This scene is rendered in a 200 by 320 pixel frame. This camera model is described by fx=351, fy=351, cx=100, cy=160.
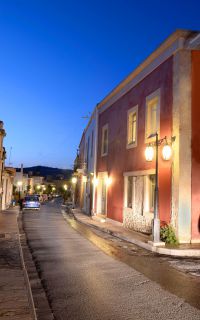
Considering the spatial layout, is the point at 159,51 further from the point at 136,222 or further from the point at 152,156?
the point at 136,222

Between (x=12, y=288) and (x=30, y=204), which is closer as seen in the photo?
(x=12, y=288)

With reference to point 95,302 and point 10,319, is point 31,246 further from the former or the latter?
point 10,319

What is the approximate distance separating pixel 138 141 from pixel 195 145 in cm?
427

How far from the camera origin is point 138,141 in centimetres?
1630

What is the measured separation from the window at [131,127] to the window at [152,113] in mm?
1627

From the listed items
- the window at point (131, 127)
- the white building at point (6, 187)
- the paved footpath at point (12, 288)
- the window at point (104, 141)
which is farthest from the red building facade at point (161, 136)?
the white building at point (6, 187)

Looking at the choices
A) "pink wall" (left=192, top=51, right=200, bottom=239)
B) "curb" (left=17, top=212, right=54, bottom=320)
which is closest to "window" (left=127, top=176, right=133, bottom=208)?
"pink wall" (left=192, top=51, right=200, bottom=239)

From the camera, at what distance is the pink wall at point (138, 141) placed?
1320 centimetres

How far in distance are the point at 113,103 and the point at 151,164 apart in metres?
7.61

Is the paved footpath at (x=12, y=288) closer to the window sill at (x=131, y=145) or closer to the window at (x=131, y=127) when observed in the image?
the window sill at (x=131, y=145)

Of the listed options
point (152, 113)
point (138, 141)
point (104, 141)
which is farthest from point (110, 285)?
point (104, 141)

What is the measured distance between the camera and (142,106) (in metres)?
16.1

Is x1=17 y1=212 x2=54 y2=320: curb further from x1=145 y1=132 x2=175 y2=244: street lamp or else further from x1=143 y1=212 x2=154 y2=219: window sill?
x1=143 y1=212 x2=154 y2=219: window sill

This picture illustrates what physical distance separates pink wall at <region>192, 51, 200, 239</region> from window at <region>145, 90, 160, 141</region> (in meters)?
2.06
